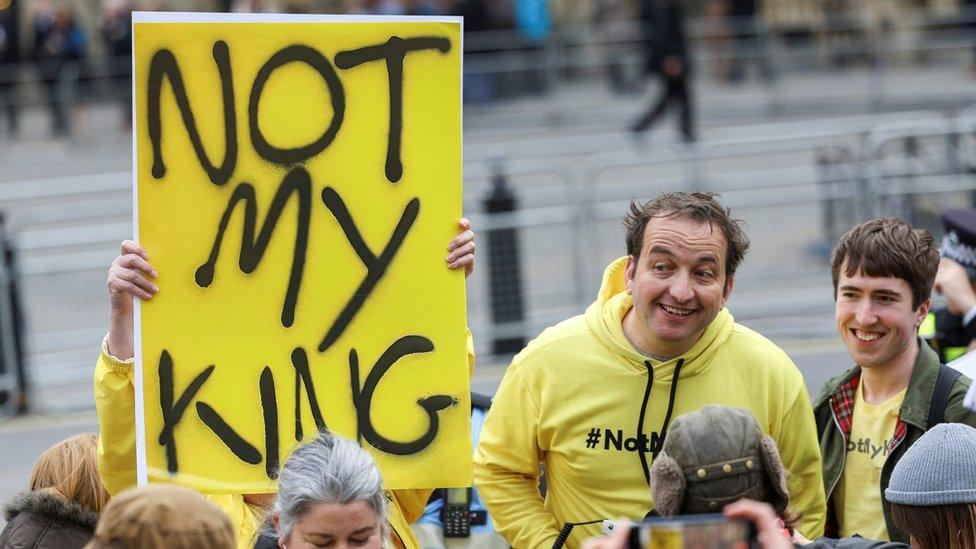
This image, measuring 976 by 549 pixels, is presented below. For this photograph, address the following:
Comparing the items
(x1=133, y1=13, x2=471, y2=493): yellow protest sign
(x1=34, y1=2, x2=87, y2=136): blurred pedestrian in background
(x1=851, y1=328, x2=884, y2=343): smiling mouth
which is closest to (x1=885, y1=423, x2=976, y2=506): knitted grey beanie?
(x1=851, y1=328, x2=884, y2=343): smiling mouth

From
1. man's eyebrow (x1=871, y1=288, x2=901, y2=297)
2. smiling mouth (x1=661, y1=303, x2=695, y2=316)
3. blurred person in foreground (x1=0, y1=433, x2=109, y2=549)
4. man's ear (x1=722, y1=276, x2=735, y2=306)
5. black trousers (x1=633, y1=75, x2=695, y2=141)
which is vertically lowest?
blurred person in foreground (x1=0, y1=433, x2=109, y2=549)

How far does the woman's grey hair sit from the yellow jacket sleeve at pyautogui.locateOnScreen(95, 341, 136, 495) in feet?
1.96

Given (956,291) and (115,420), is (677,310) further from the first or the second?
(956,291)

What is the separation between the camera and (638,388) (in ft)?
13.9

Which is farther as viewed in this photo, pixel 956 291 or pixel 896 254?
pixel 956 291

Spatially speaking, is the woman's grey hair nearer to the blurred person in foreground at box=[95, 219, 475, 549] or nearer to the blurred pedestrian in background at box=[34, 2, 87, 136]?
the blurred person in foreground at box=[95, 219, 475, 549]

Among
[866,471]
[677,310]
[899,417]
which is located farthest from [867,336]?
[677,310]

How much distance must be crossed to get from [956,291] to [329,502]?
276cm

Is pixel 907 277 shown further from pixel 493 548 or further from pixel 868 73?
pixel 868 73

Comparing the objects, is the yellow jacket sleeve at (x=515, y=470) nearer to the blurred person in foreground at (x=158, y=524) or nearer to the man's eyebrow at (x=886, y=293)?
the man's eyebrow at (x=886, y=293)

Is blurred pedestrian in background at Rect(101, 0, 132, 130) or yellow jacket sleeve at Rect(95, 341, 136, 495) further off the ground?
blurred pedestrian in background at Rect(101, 0, 132, 130)

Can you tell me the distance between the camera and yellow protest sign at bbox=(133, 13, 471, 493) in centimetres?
407

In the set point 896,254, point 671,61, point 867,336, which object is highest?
point 671,61

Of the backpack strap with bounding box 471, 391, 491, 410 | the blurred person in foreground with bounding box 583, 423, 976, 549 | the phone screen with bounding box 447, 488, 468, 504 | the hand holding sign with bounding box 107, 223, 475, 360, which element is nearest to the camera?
the blurred person in foreground with bounding box 583, 423, 976, 549
